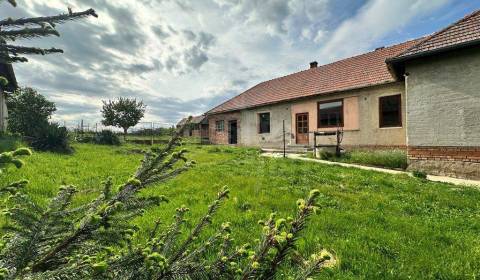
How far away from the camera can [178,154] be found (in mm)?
1285

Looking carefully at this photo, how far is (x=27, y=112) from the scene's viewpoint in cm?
1442

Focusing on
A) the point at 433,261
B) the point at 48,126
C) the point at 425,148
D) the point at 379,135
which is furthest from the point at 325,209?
the point at 48,126

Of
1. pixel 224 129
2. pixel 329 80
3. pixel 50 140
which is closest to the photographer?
pixel 50 140

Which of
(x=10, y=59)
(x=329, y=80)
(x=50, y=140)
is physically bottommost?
(x=50, y=140)

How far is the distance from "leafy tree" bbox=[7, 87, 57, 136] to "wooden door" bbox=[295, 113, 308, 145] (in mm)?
13866

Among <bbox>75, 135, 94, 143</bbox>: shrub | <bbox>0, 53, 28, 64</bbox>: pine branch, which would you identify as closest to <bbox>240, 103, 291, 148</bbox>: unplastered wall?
<bbox>75, 135, 94, 143</bbox>: shrub

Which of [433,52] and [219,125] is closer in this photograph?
[433,52]

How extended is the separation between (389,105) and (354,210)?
1037 centimetres

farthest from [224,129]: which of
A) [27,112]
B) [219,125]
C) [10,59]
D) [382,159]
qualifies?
[10,59]

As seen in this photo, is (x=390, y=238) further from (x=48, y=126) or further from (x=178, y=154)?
(x=48, y=126)

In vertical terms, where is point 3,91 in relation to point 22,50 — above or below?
above

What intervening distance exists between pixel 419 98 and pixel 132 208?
11.3 meters

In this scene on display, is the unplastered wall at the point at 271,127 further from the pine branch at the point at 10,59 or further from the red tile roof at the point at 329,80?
the pine branch at the point at 10,59

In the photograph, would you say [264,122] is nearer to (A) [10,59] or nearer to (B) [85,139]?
(B) [85,139]
